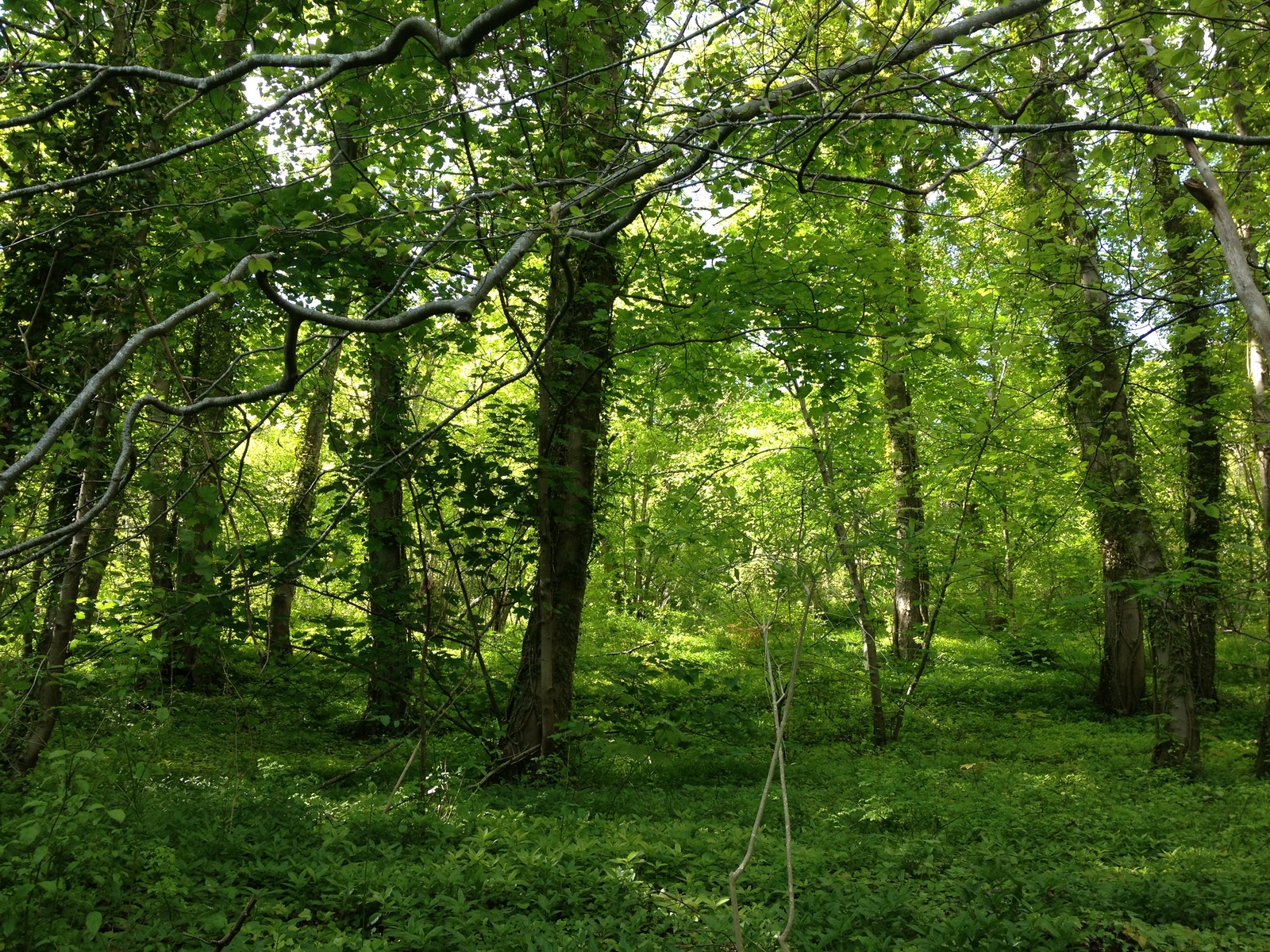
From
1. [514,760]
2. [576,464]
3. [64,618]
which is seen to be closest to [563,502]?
[576,464]

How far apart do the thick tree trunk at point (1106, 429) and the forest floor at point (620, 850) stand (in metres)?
0.89

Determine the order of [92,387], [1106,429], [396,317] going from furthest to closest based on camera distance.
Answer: [1106,429]
[396,317]
[92,387]

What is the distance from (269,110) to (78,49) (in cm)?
304

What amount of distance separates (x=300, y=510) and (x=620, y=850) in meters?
6.44

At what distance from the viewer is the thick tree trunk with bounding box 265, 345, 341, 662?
5.25m

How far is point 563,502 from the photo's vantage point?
20.8 ft

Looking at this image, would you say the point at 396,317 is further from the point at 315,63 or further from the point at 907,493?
the point at 907,493

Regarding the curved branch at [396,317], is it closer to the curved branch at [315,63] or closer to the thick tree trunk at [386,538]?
the curved branch at [315,63]

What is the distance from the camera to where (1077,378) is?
8.50 metres

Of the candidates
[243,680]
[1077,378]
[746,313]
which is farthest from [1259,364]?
[243,680]

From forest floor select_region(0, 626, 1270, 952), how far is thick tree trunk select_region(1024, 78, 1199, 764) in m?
0.89

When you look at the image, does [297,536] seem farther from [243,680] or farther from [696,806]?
[243,680]

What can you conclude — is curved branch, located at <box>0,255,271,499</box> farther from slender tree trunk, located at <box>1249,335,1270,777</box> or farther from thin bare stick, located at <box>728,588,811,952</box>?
slender tree trunk, located at <box>1249,335,1270,777</box>

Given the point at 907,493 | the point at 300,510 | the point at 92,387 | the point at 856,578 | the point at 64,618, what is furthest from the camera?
the point at 907,493
